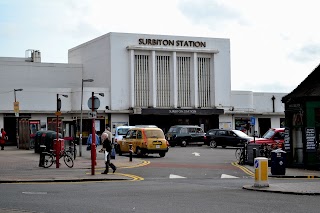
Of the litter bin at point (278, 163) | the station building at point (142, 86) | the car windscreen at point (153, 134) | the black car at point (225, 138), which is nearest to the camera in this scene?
the litter bin at point (278, 163)

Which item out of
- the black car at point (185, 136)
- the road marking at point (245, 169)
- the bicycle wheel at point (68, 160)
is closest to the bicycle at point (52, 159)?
the bicycle wheel at point (68, 160)

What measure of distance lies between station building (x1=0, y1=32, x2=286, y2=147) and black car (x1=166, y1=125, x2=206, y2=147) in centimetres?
1248

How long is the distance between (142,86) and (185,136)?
1764 cm

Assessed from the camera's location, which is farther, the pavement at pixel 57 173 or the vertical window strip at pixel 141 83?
the vertical window strip at pixel 141 83

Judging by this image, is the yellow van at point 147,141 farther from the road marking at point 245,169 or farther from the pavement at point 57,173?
the road marking at point 245,169

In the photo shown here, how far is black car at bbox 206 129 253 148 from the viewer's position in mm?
49106

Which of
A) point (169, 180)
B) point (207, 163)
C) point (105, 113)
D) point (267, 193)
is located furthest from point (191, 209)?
point (105, 113)

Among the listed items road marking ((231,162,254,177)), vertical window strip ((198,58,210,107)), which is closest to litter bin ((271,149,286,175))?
road marking ((231,162,254,177))

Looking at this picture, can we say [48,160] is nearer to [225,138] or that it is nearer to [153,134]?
[153,134]

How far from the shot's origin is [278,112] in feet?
247

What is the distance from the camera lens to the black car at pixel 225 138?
4911cm

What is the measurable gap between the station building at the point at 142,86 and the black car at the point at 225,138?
580 inches

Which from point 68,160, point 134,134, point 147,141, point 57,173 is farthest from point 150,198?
point 134,134

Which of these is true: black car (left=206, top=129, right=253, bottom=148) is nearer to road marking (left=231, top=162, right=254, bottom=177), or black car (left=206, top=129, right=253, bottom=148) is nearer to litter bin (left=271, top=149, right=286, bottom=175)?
road marking (left=231, top=162, right=254, bottom=177)
